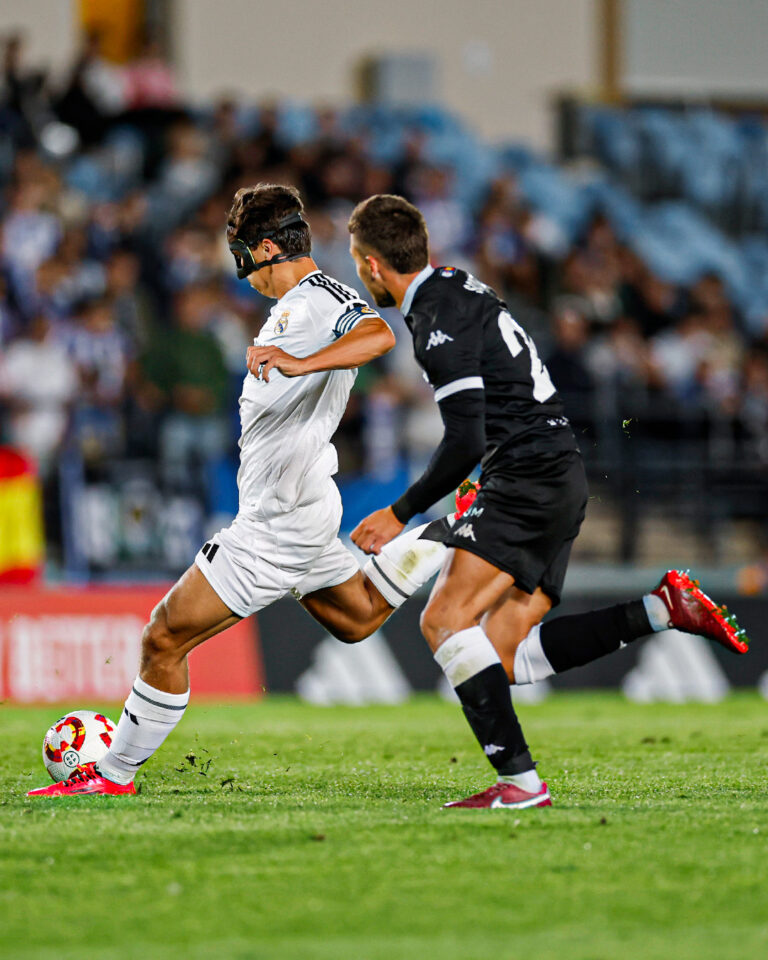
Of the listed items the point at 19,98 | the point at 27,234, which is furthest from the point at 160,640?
the point at 19,98

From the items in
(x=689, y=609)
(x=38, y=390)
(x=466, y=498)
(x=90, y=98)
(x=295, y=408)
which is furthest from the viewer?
(x=90, y=98)

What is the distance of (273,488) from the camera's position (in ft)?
19.3

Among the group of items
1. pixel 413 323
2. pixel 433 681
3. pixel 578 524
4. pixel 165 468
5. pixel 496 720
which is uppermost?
pixel 413 323

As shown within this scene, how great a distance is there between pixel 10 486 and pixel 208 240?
341cm

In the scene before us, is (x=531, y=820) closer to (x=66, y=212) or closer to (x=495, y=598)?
(x=495, y=598)

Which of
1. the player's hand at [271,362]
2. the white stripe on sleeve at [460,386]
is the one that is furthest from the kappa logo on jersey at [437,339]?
the player's hand at [271,362]

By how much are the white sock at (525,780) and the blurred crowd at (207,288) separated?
6.89m

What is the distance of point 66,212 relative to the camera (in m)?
13.8

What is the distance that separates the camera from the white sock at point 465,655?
17.3 feet

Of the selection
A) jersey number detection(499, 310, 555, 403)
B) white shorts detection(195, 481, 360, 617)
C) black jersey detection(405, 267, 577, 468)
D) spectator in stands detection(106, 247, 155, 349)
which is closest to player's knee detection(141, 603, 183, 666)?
white shorts detection(195, 481, 360, 617)

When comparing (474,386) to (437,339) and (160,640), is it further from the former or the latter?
(160,640)

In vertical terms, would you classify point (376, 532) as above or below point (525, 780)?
above

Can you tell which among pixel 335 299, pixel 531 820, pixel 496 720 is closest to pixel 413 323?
pixel 335 299

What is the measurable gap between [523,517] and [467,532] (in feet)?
0.68
